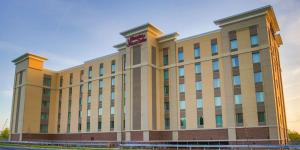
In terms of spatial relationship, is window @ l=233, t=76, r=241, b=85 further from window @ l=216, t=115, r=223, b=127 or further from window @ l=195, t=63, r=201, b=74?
window @ l=195, t=63, r=201, b=74

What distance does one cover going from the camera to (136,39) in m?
57.3

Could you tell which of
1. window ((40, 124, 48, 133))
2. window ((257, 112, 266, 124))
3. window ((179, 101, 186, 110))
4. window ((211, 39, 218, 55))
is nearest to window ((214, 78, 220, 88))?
window ((211, 39, 218, 55))

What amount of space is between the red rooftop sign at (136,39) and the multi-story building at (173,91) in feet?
0.69

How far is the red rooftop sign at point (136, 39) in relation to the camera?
184 feet

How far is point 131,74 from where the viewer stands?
187ft

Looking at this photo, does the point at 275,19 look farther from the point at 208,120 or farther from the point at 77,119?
the point at 77,119

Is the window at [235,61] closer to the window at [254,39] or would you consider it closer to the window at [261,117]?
the window at [254,39]

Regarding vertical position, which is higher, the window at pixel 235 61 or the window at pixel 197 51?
the window at pixel 197 51

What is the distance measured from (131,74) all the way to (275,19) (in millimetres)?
29156

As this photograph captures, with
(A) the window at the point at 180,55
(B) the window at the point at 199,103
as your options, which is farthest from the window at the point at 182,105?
(A) the window at the point at 180,55

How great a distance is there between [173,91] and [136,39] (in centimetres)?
1320

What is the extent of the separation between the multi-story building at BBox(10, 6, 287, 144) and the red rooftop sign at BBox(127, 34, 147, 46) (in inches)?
8.3

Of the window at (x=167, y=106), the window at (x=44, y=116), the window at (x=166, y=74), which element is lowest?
the window at (x=44, y=116)

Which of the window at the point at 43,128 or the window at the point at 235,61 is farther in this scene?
the window at the point at 43,128
